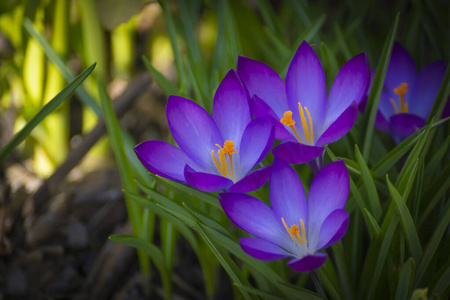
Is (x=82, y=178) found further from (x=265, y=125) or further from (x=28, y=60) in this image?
(x=265, y=125)

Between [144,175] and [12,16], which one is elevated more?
[12,16]

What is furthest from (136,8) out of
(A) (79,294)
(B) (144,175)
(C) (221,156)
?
(A) (79,294)

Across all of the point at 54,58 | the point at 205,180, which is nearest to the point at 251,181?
the point at 205,180

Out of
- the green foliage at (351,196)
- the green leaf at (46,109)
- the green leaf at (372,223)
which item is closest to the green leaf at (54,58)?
the green foliage at (351,196)

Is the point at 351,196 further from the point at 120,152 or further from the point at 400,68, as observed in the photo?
the point at 120,152

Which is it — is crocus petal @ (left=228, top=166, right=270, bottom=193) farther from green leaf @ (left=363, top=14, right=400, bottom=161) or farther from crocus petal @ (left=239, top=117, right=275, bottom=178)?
green leaf @ (left=363, top=14, right=400, bottom=161)

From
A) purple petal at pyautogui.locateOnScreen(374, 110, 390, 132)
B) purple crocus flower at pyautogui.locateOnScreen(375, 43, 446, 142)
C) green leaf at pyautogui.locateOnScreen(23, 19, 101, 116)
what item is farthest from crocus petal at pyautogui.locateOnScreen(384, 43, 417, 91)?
green leaf at pyautogui.locateOnScreen(23, 19, 101, 116)
